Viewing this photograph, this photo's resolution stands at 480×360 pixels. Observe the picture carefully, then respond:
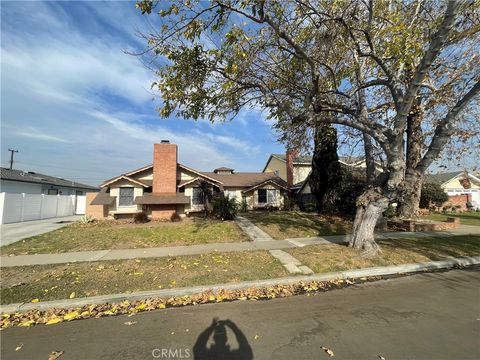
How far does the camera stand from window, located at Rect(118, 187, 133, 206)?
→ 20266 mm

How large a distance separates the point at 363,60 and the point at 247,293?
899cm

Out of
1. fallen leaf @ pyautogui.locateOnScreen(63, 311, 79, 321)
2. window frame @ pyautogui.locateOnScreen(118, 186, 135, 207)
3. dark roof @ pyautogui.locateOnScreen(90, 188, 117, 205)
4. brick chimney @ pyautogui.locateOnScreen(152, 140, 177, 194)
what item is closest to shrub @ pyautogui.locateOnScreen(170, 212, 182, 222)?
brick chimney @ pyautogui.locateOnScreen(152, 140, 177, 194)

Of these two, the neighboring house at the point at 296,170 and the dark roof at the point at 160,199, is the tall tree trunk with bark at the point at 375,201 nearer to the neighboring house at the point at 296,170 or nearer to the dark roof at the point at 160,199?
the dark roof at the point at 160,199

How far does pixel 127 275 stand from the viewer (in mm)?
6836

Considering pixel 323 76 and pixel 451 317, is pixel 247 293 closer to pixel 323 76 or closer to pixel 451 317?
pixel 451 317

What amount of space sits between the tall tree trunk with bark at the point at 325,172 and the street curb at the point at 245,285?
11225 mm

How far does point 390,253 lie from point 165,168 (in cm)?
1572

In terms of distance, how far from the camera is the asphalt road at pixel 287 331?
12.1 feet

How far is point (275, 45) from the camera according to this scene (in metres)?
8.16

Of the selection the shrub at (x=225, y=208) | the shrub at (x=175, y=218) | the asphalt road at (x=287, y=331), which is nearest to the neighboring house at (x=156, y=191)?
the shrub at (x=175, y=218)

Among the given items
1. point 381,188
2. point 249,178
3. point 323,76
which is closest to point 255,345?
point 381,188

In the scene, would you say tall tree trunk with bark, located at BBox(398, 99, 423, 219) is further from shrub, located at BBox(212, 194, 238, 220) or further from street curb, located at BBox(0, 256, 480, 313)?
shrub, located at BBox(212, 194, 238, 220)

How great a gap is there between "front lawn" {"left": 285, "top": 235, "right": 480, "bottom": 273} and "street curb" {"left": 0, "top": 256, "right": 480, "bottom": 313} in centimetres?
24

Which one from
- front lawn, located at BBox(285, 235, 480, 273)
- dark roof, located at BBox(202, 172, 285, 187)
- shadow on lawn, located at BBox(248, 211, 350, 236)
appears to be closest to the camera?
front lawn, located at BBox(285, 235, 480, 273)
